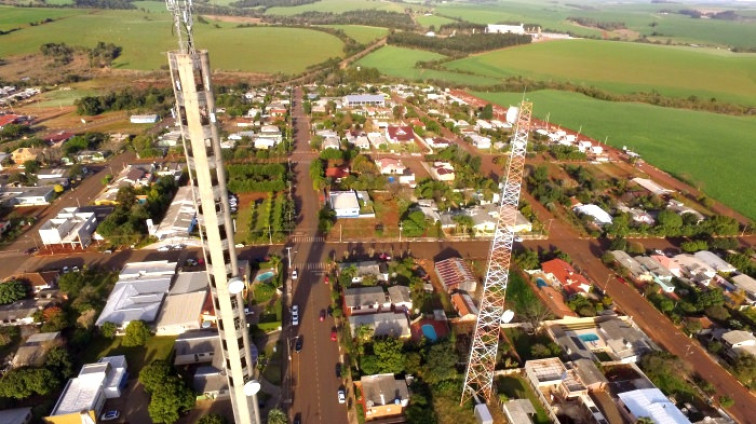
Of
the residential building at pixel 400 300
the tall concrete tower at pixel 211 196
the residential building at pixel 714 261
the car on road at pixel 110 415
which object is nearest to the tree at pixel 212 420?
the tall concrete tower at pixel 211 196

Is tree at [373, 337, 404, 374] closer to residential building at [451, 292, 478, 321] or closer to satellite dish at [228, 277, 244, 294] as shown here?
residential building at [451, 292, 478, 321]

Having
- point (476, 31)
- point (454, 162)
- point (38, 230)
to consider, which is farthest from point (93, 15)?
point (454, 162)

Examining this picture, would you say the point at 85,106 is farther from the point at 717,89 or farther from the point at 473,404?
the point at 717,89

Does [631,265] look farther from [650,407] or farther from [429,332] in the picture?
[429,332]

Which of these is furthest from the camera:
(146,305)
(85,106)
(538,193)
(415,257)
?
(85,106)

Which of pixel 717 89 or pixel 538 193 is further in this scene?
pixel 717 89

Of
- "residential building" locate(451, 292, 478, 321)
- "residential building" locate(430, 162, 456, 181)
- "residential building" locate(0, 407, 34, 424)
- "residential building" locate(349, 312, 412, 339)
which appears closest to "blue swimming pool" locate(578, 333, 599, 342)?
"residential building" locate(451, 292, 478, 321)
